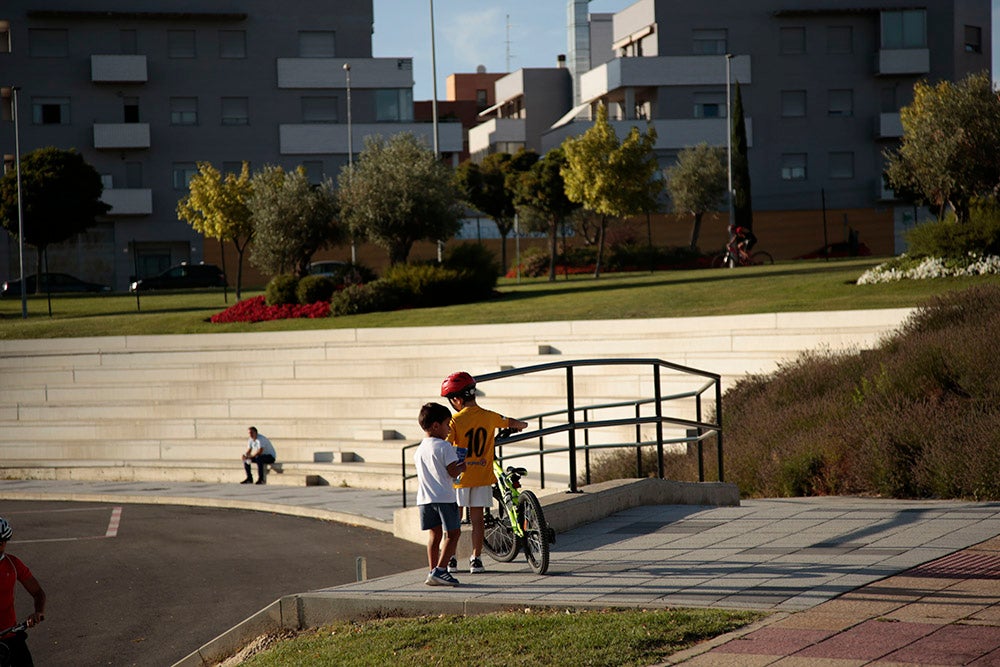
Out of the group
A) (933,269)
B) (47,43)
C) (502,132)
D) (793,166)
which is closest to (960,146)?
(933,269)

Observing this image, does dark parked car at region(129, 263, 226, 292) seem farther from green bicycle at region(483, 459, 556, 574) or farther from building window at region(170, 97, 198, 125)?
green bicycle at region(483, 459, 556, 574)

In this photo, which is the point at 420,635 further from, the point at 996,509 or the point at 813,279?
the point at 813,279

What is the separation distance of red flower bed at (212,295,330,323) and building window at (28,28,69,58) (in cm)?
3104

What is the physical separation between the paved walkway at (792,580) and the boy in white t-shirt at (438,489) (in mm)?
207

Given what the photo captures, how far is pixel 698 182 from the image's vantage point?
55.9m

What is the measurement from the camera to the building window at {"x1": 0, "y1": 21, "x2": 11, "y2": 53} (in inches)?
2218

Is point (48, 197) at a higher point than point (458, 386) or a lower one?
higher

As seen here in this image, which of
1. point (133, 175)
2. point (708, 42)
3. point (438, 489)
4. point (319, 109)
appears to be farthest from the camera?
point (708, 42)

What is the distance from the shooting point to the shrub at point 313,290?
105 feet

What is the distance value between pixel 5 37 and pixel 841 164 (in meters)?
41.1

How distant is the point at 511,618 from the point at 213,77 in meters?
54.9

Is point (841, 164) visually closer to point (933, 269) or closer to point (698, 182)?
point (698, 182)

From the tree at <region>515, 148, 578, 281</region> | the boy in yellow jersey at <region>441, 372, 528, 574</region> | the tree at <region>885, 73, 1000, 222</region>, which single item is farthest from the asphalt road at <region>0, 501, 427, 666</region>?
the tree at <region>515, 148, 578, 281</region>

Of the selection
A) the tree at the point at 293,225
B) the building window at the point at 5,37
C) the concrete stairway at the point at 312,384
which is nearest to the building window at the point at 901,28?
the tree at the point at 293,225
